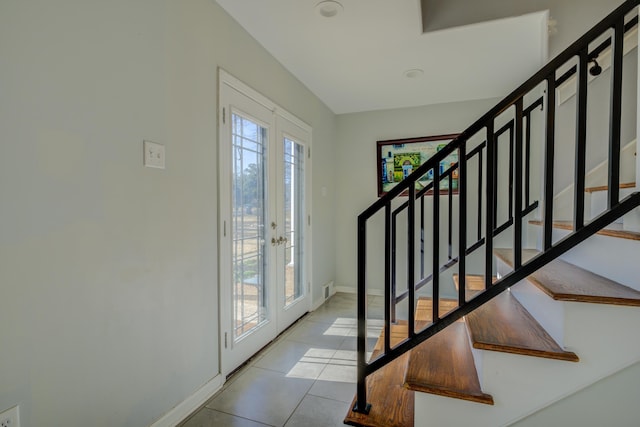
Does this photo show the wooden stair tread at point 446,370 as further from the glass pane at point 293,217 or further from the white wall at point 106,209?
the glass pane at point 293,217

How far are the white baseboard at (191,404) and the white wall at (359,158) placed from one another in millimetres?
2450

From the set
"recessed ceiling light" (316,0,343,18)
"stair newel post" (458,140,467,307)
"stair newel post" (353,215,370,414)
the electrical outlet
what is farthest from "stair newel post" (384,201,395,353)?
the electrical outlet

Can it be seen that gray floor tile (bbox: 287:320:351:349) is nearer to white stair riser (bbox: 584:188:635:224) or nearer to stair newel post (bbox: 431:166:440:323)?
stair newel post (bbox: 431:166:440:323)

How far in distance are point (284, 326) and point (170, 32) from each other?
235 cm

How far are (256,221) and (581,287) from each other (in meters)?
1.96

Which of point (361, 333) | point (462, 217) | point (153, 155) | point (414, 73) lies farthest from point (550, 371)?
point (414, 73)

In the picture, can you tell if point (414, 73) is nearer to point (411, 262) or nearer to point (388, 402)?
point (411, 262)

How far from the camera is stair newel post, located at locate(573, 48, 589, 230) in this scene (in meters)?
1.20

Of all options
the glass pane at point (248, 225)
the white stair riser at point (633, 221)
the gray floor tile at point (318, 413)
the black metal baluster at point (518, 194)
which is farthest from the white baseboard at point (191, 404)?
the white stair riser at point (633, 221)

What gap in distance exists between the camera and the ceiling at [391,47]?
6.66 feet

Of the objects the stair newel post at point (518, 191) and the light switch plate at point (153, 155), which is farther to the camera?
the light switch plate at point (153, 155)

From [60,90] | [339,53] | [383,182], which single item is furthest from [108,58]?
[383,182]

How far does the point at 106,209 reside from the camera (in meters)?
1.30

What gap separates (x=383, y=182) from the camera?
3980 millimetres
